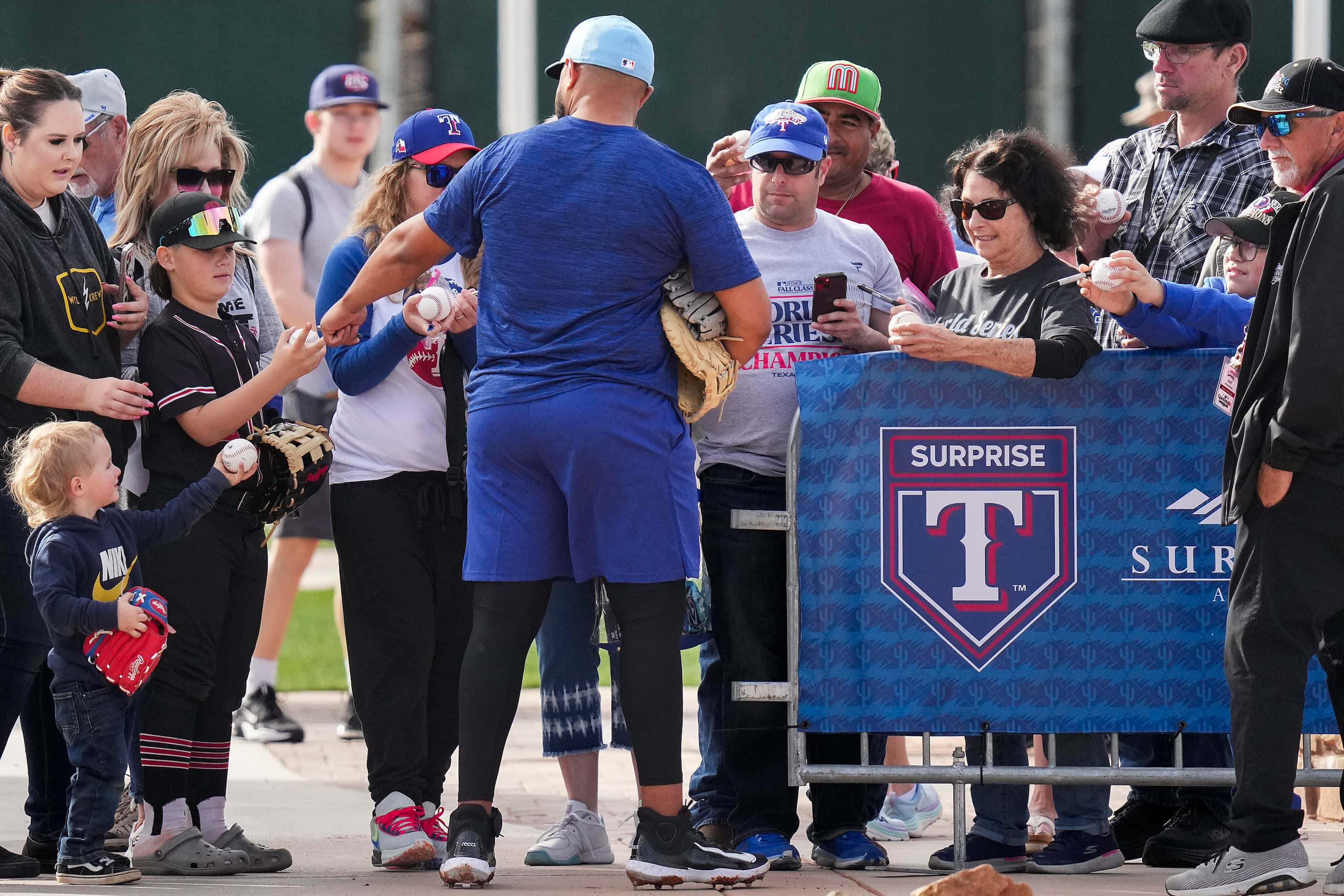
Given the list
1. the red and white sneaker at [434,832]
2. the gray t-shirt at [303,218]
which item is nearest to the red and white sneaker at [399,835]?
the red and white sneaker at [434,832]

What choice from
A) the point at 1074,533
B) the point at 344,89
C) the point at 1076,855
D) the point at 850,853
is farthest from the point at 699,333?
the point at 344,89

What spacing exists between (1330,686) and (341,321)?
2.79m

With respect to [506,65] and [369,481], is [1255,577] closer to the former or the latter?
[369,481]

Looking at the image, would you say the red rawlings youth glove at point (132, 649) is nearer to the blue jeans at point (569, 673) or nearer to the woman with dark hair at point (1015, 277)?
the blue jeans at point (569, 673)

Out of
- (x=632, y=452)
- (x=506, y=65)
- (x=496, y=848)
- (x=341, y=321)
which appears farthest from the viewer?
(x=506, y=65)

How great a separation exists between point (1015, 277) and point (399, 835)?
2303 millimetres

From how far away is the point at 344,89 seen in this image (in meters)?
8.52

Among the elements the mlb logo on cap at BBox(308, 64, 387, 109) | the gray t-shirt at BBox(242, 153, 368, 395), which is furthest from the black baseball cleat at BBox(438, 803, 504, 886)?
the mlb logo on cap at BBox(308, 64, 387, 109)

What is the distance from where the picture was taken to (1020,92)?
13641 mm

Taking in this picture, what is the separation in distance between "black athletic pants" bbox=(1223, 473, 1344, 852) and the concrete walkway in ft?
1.22

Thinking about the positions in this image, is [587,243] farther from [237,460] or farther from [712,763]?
[712,763]

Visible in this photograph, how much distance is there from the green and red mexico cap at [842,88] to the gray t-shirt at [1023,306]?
906 mm

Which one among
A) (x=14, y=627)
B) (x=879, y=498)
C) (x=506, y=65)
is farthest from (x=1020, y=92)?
(x=14, y=627)

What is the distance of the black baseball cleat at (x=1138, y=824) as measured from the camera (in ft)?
17.1
